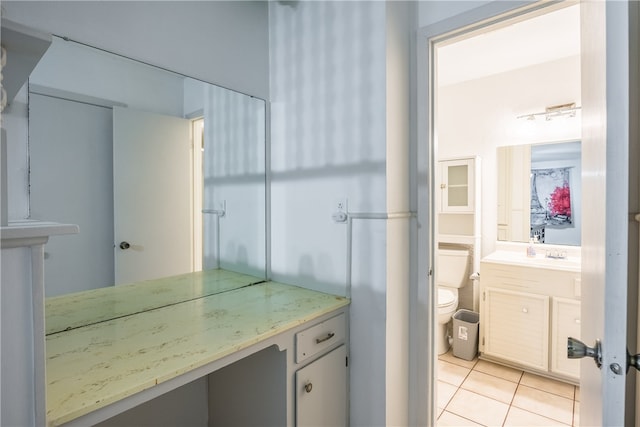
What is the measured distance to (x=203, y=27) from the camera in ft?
4.84

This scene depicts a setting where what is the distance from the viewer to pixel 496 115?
Result: 2812 mm

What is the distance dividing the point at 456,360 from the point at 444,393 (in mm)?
518

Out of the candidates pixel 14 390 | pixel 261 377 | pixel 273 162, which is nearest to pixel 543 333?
pixel 261 377

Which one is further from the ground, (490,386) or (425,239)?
(425,239)

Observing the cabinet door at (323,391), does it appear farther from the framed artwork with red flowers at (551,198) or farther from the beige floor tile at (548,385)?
the framed artwork with red flowers at (551,198)

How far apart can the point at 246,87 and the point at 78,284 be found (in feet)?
3.90

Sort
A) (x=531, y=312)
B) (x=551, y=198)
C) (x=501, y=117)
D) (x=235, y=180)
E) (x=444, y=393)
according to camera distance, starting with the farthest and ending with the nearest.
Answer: (x=501, y=117) < (x=551, y=198) < (x=531, y=312) < (x=444, y=393) < (x=235, y=180)

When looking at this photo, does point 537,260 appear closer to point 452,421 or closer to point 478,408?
point 478,408

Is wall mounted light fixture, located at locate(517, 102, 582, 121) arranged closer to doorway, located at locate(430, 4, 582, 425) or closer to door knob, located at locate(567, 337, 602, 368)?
doorway, located at locate(430, 4, 582, 425)

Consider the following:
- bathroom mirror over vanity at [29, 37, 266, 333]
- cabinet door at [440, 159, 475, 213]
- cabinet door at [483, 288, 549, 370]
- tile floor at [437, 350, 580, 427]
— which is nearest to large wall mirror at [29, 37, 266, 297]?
bathroom mirror over vanity at [29, 37, 266, 333]

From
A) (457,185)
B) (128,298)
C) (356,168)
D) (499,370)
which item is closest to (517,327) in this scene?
(499,370)

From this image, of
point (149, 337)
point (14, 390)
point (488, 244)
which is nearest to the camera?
point (14, 390)

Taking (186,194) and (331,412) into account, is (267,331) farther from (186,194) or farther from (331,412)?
(186,194)

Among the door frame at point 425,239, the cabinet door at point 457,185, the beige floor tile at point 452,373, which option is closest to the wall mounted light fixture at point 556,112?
the cabinet door at point 457,185
